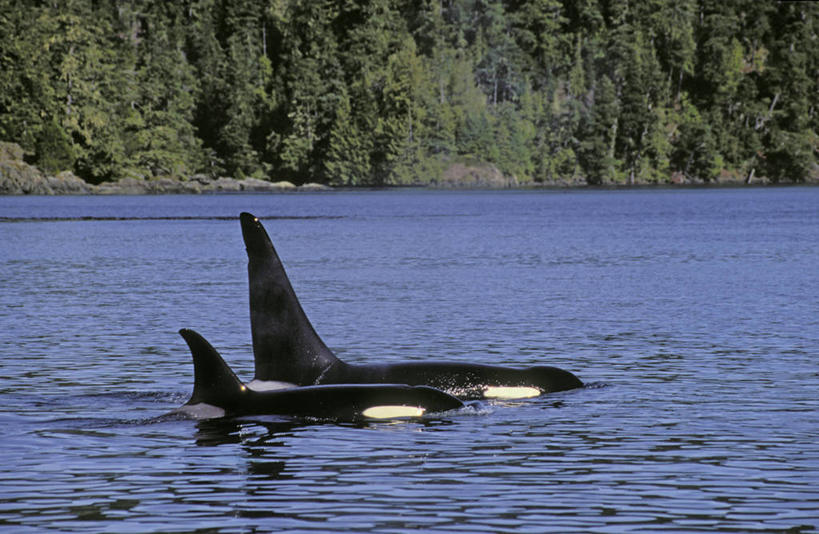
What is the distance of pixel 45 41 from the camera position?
18088 centimetres

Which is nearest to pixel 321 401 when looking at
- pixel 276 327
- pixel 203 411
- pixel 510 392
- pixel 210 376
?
pixel 210 376

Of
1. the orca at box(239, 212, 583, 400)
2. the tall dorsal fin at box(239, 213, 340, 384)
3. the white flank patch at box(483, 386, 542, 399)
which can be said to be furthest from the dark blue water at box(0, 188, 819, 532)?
the tall dorsal fin at box(239, 213, 340, 384)

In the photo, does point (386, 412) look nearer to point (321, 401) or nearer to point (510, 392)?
point (321, 401)

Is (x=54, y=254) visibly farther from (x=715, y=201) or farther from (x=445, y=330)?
(x=715, y=201)

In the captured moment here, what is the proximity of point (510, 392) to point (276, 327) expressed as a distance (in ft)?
11.9

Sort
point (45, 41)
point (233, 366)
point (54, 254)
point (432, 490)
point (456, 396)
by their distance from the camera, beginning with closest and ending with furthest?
point (432, 490) → point (456, 396) → point (233, 366) → point (54, 254) → point (45, 41)

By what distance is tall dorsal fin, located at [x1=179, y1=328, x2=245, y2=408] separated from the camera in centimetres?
1784

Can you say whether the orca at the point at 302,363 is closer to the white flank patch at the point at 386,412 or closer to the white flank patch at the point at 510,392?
the white flank patch at the point at 510,392

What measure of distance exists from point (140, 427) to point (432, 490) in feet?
18.5

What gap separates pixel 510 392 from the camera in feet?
70.5

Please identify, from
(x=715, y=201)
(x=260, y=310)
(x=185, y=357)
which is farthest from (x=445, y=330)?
(x=715, y=201)

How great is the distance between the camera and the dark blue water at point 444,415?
14.6 meters

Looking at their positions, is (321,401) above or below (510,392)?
above

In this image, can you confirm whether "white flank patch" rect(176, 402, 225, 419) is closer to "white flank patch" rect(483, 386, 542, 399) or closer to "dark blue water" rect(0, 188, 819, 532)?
"dark blue water" rect(0, 188, 819, 532)
